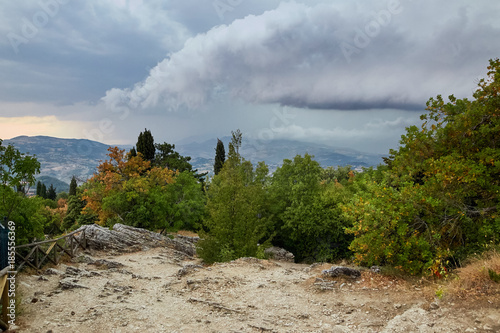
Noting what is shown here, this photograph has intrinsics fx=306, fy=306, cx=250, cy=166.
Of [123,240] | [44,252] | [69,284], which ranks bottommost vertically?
[123,240]

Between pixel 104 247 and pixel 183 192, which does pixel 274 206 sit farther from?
pixel 104 247

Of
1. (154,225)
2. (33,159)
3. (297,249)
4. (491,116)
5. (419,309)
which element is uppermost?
(491,116)

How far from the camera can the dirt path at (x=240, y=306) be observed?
8.45 metres

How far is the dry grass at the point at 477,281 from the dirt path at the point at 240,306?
59 centimetres

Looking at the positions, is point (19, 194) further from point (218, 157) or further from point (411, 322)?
point (218, 157)

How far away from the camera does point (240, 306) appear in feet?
36.8

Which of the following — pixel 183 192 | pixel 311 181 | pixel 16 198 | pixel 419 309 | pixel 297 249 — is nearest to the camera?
pixel 419 309

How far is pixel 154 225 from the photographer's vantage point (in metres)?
33.7

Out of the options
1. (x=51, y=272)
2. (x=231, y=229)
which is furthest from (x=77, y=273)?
(x=231, y=229)

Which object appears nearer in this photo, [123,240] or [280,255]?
[123,240]

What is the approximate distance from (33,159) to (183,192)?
25.5 meters

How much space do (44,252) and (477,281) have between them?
18502 millimetres

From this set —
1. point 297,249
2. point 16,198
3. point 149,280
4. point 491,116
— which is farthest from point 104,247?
point 491,116

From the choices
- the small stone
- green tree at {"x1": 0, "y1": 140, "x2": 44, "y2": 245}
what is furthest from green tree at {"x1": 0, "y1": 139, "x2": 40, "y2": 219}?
the small stone
